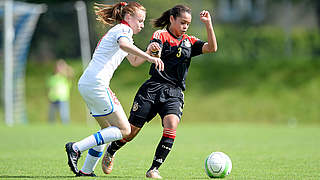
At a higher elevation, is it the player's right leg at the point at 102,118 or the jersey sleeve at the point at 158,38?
the jersey sleeve at the point at 158,38

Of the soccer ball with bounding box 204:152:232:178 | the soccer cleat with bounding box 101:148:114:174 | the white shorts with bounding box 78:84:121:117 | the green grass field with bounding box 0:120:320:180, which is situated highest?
the white shorts with bounding box 78:84:121:117

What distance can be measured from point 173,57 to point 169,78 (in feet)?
0.87

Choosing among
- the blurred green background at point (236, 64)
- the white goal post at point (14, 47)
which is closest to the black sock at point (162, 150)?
the white goal post at point (14, 47)

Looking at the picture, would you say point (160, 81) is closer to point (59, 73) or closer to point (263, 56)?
point (59, 73)

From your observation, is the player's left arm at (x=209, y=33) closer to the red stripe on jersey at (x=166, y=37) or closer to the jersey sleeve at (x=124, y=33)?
the red stripe on jersey at (x=166, y=37)

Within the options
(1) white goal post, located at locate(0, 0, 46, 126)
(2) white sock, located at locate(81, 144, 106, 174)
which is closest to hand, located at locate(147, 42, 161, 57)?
(2) white sock, located at locate(81, 144, 106, 174)

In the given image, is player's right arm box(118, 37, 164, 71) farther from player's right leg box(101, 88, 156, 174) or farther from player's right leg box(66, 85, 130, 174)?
player's right leg box(101, 88, 156, 174)

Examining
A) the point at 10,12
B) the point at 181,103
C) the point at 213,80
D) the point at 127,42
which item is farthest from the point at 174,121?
the point at 213,80

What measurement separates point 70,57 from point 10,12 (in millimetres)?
5857

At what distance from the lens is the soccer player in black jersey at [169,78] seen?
6.80 meters

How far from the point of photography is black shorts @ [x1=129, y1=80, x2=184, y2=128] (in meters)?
6.83

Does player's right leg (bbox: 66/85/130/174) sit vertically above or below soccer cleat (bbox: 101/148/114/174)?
above

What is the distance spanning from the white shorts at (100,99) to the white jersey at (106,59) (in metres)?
0.06

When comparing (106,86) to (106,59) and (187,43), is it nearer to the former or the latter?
(106,59)
